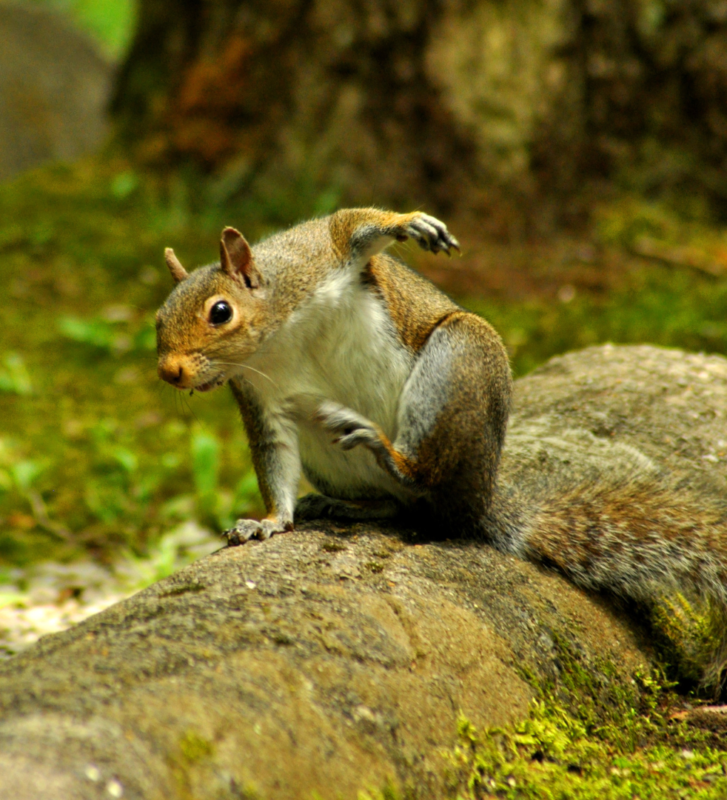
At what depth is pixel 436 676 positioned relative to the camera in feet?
6.27

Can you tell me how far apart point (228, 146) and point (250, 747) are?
5.68 meters

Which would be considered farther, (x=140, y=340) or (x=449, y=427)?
(x=140, y=340)

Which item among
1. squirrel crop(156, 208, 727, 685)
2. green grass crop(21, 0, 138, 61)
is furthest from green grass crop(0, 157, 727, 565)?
green grass crop(21, 0, 138, 61)

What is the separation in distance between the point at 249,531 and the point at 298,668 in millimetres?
715

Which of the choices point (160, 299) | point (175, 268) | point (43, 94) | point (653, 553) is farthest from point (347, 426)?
point (43, 94)

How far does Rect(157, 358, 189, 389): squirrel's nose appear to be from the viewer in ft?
7.83

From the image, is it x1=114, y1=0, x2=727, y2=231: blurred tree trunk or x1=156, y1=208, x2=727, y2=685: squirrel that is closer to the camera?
→ x1=156, y1=208, x2=727, y2=685: squirrel

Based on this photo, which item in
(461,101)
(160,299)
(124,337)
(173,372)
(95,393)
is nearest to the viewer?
(173,372)

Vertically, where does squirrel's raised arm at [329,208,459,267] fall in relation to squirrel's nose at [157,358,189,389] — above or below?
above

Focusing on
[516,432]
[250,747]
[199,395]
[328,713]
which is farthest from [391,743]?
[199,395]

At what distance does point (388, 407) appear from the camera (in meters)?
2.66

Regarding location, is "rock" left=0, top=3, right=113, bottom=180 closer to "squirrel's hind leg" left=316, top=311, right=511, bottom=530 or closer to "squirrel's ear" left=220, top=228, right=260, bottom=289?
"squirrel's ear" left=220, top=228, right=260, bottom=289

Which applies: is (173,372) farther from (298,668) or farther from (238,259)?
(298,668)

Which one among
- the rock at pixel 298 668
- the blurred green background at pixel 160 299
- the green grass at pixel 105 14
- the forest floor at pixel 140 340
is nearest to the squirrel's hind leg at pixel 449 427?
the rock at pixel 298 668
